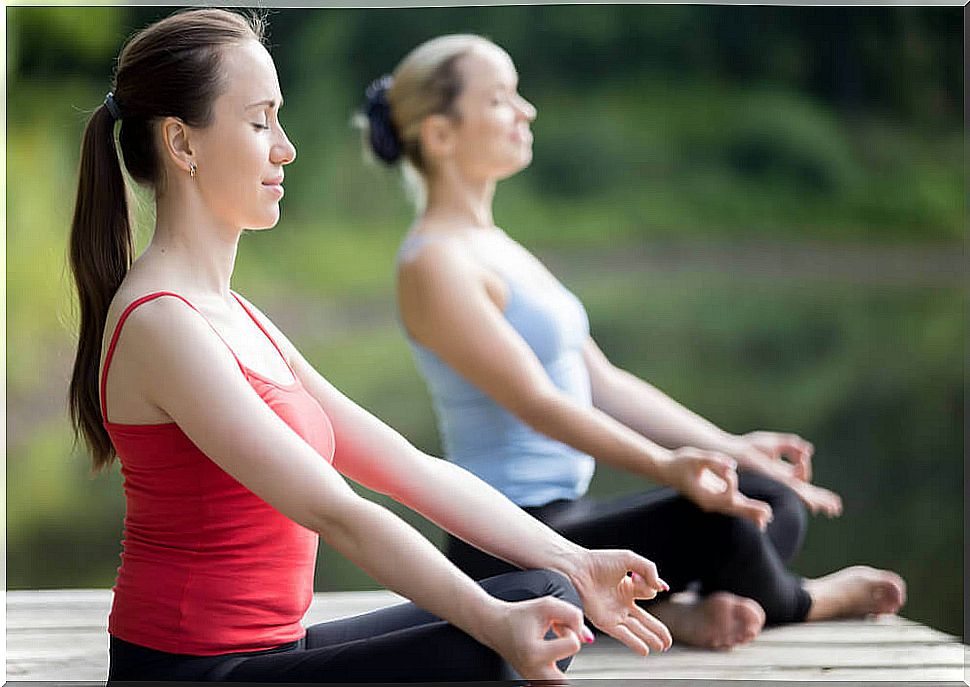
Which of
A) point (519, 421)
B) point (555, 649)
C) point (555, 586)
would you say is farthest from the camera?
point (519, 421)

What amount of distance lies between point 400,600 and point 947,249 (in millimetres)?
3127

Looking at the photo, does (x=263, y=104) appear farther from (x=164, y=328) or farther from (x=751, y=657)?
(x=751, y=657)

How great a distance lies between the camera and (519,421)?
2574mm

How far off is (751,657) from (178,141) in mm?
1402

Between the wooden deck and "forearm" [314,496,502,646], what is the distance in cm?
72

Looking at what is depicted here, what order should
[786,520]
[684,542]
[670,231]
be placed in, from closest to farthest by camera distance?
[684,542]
[786,520]
[670,231]

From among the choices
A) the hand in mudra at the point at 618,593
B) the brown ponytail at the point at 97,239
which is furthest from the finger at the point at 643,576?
the brown ponytail at the point at 97,239

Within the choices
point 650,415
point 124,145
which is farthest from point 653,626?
point 650,415

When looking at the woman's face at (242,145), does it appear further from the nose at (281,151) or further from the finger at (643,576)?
the finger at (643,576)

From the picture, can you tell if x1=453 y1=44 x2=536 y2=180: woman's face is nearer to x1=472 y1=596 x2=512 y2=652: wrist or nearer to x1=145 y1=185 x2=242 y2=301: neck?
x1=145 y1=185 x2=242 y2=301: neck

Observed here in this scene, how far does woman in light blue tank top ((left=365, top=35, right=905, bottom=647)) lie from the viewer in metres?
2.45

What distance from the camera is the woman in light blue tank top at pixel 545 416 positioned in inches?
96.3

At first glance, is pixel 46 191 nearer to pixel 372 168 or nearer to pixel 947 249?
pixel 372 168

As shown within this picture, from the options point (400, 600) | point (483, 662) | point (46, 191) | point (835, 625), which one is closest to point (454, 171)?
point (400, 600)
